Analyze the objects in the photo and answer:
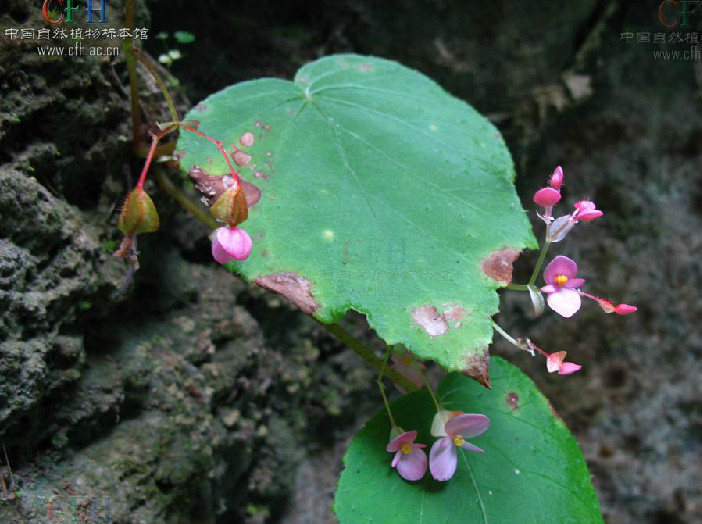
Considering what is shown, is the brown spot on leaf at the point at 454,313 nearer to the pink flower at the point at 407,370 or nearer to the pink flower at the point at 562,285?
the pink flower at the point at 562,285

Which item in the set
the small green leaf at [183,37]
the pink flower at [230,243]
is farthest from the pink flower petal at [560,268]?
the small green leaf at [183,37]

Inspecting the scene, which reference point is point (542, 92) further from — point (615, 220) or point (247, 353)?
point (247, 353)

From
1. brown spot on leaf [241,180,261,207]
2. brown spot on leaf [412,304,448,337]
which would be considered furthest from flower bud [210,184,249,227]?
brown spot on leaf [412,304,448,337]

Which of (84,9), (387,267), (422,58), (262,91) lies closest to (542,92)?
(422,58)

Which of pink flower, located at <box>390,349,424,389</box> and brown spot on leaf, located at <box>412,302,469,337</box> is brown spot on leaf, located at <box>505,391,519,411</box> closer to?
pink flower, located at <box>390,349,424,389</box>

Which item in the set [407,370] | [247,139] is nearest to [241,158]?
[247,139]

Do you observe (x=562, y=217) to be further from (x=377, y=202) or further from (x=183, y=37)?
(x=183, y=37)
